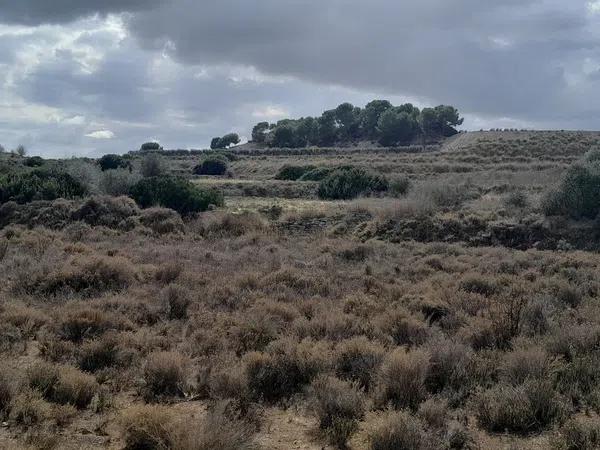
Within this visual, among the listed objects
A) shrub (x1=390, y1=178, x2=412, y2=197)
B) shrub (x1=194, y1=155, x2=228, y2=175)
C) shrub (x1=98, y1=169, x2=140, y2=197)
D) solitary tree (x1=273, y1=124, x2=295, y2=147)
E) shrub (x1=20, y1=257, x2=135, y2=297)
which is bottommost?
shrub (x1=20, y1=257, x2=135, y2=297)

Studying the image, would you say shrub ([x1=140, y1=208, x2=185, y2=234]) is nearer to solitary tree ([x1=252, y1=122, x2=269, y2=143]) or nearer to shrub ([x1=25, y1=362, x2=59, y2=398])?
shrub ([x1=25, y1=362, x2=59, y2=398])

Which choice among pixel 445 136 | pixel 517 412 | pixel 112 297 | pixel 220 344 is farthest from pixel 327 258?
pixel 445 136

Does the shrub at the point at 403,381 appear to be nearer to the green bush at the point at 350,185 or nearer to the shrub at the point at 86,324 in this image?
the shrub at the point at 86,324

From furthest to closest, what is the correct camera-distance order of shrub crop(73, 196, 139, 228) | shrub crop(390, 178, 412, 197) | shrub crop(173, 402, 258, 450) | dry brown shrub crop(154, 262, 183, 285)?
shrub crop(390, 178, 412, 197), shrub crop(73, 196, 139, 228), dry brown shrub crop(154, 262, 183, 285), shrub crop(173, 402, 258, 450)

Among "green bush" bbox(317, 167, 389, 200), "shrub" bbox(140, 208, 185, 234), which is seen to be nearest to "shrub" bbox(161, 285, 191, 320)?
"shrub" bbox(140, 208, 185, 234)

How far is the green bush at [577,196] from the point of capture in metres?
24.1

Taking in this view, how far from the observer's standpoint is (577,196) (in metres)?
24.2

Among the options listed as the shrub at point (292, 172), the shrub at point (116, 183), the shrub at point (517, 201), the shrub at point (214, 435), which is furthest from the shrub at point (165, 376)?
the shrub at point (292, 172)

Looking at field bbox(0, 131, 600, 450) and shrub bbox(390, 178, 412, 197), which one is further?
shrub bbox(390, 178, 412, 197)

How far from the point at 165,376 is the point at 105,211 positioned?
21.7m

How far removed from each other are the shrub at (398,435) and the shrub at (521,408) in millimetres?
1047

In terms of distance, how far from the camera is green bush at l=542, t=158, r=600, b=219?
24078 millimetres

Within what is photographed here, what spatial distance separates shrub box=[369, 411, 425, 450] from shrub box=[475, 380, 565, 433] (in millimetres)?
1047

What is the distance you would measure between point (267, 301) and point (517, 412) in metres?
6.13
